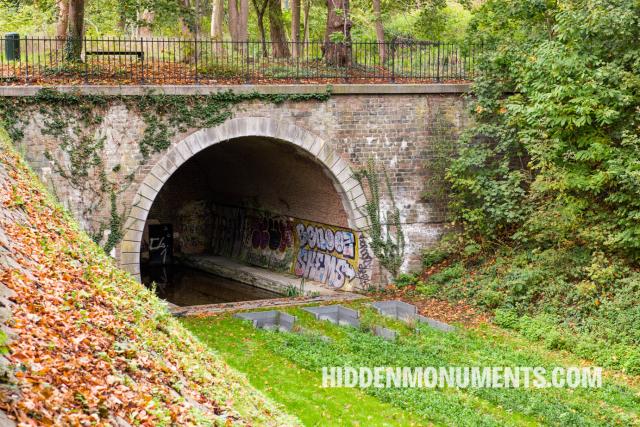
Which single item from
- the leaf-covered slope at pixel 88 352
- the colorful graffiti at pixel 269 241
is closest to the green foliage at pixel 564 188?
the colorful graffiti at pixel 269 241

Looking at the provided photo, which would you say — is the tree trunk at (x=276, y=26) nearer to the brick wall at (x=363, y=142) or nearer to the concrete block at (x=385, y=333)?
the brick wall at (x=363, y=142)

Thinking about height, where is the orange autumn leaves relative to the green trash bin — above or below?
below

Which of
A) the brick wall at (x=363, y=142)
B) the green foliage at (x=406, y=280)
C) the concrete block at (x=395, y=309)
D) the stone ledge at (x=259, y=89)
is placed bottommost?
the concrete block at (x=395, y=309)

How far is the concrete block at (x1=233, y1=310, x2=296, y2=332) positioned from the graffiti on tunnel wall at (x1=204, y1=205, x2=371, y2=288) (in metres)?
4.30

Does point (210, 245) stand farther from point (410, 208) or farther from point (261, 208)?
point (410, 208)

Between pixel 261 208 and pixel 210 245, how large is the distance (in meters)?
4.28

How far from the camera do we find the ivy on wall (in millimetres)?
16500

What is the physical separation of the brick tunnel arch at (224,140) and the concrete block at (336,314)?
3.56 metres

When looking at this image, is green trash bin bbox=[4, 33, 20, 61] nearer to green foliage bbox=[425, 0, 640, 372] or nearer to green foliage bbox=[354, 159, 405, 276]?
green foliage bbox=[354, 159, 405, 276]

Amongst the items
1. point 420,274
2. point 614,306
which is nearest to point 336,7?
point 420,274

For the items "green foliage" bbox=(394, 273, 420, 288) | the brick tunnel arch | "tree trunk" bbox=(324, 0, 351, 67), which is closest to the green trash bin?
the brick tunnel arch

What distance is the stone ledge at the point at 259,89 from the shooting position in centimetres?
1670

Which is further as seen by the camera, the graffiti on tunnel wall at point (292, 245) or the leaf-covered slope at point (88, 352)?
the graffiti on tunnel wall at point (292, 245)

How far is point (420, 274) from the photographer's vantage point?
19.8 m
